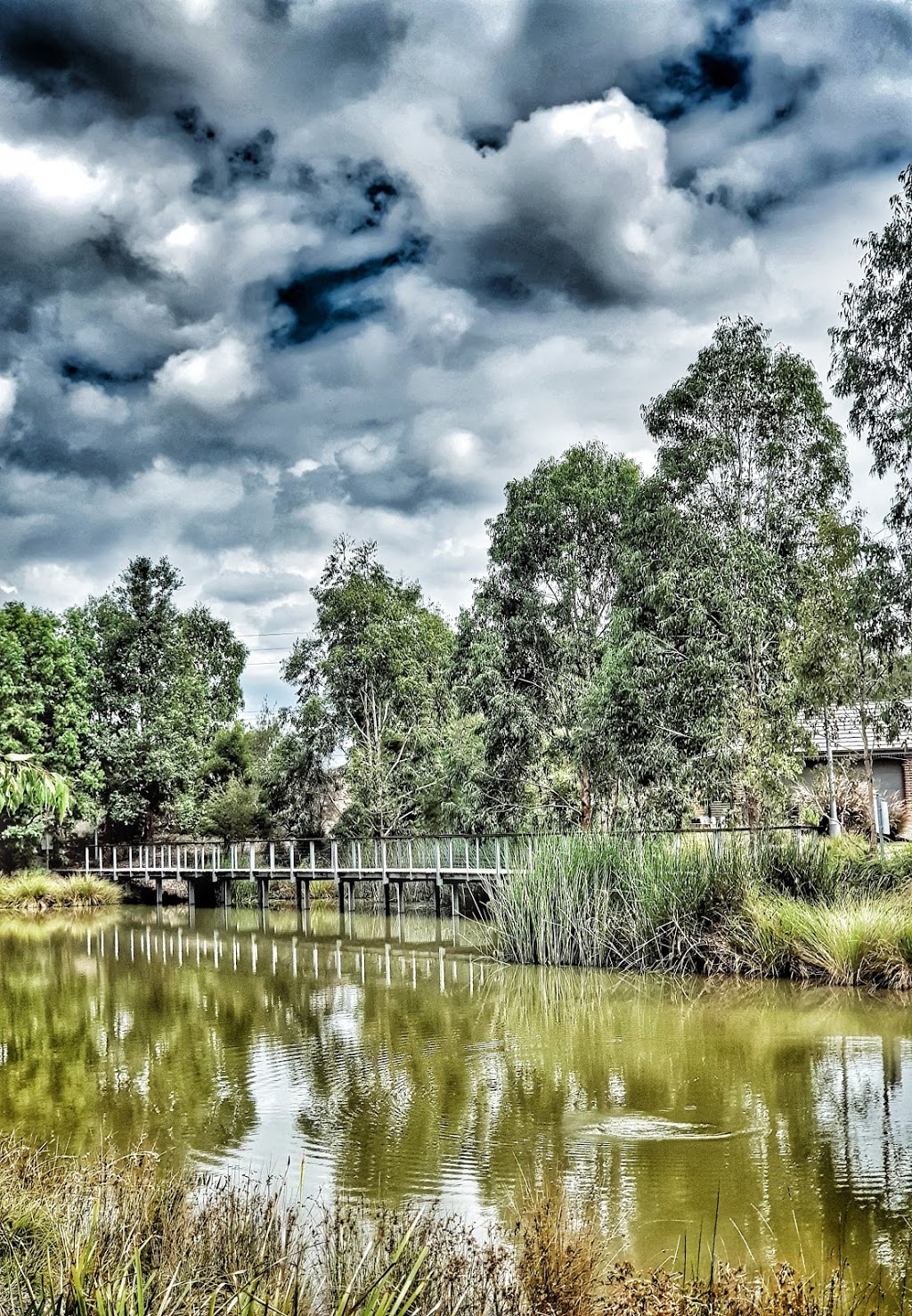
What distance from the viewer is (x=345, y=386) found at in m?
20.8

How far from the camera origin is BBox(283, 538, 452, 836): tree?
1233 inches

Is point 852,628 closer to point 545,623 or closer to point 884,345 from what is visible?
point 884,345

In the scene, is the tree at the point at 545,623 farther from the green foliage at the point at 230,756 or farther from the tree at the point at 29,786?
the tree at the point at 29,786

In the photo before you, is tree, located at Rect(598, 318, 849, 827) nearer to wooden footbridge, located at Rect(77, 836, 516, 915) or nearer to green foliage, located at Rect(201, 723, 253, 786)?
wooden footbridge, located at Rect(77, 836, 516, 915)

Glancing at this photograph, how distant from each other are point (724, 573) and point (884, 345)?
5623mm

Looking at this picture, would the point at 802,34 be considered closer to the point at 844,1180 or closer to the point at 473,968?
the point at 844,1180

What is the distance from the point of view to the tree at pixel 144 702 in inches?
1531

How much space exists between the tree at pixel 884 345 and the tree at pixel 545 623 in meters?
9.92

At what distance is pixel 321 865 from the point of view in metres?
28.5

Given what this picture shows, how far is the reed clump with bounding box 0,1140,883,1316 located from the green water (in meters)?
0.80

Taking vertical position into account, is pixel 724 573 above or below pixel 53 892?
above

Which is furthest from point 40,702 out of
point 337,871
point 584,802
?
point 584,802

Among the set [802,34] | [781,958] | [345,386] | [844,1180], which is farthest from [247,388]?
[844,1180]

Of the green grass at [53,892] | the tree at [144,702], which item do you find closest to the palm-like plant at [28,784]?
the green grass at [53,892]
